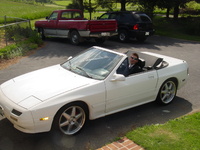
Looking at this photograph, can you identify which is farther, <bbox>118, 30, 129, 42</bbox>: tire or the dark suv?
<bbox>118, 30, 129, 42</bbox>: tire

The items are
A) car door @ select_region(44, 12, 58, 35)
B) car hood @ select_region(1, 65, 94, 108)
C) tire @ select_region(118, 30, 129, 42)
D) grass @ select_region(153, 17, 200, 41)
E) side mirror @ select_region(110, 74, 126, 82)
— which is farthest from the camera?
grass @ select_region(153, 17, 200, 41)

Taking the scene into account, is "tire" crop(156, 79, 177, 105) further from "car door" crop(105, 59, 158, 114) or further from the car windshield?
the car windshield

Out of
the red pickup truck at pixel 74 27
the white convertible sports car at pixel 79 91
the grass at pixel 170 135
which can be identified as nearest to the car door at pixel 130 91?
the white convertible sports car at pixel 79 91

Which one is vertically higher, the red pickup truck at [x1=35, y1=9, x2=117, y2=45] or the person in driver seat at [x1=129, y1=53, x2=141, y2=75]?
the red pickup truck at [x1=35, y1=9, x2=117, y2=45]

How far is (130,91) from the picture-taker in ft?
17.5

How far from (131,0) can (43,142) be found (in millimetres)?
20334

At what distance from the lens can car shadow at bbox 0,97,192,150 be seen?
4398mm

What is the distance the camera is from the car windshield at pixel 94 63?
16.8ft

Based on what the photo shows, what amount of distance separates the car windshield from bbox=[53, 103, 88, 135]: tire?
75 cm

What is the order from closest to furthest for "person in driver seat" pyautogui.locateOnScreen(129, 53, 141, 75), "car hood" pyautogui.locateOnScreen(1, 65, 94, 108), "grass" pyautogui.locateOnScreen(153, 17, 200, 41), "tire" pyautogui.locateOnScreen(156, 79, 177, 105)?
1. "car hood" pyautogui.locateOnScreen(1, 65, 94, 108)
2. "person in driver seat" pyautogui.locateOnScreen(129, 53, 141, 75)
3. "tire" pyautogui.locateOnScreen(156, 79, 177, 105)
4. "grass" pyautogui.locateOnScreen(153, 17, 200, 41)

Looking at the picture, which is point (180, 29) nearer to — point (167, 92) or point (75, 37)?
point (75, 37)

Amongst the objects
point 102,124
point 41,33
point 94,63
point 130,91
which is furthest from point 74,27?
point 102,124

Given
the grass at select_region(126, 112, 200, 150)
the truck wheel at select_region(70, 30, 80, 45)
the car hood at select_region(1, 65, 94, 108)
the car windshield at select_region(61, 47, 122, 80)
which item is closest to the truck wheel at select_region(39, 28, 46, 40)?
the truck wheel at select_region(70, 30, 80, 45)

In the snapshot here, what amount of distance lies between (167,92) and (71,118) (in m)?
2.87
